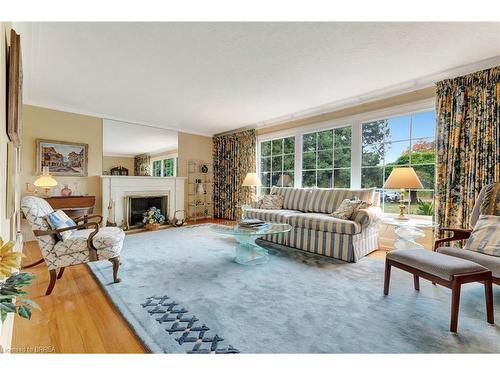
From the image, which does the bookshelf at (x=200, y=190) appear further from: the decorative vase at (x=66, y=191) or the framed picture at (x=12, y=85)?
the framed picture at (x=12, y=85)

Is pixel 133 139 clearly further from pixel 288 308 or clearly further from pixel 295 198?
pixel 288 308

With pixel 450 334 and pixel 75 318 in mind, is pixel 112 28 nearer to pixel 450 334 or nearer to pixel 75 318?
pixel 75 318

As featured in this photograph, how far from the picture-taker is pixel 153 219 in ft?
17.4

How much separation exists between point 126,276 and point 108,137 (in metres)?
3.49

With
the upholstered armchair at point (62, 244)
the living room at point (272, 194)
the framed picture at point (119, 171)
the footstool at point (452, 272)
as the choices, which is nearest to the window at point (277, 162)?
the living room at point (272, 194)

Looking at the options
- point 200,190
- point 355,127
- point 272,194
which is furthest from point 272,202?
point 200,190

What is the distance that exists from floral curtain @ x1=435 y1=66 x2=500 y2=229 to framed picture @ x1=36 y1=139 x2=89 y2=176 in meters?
5.78

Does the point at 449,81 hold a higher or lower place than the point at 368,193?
higher

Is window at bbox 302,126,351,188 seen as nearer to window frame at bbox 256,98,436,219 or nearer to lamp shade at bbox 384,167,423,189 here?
window frame at bbox 256,98,436,219

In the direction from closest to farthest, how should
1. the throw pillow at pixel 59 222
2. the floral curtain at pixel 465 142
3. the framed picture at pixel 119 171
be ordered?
the throw pillow at pixel 59 222 < the floral curtain at pixel 465 142 < the framed picture at pixel 119 171

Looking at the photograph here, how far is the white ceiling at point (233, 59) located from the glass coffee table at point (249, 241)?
1937 millimetres

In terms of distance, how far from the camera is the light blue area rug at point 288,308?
58.1 inches
